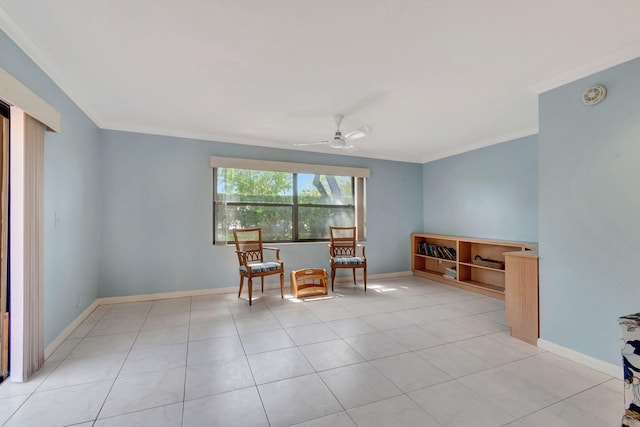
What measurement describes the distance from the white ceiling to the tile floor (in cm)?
234

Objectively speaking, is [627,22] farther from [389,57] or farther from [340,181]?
[340,181]

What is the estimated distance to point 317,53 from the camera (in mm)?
2055

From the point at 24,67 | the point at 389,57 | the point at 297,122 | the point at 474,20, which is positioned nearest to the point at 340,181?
the point at 297,122

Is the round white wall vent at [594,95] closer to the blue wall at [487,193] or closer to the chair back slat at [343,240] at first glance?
the blue wall at [487,193]

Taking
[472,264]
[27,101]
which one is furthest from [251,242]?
[472,264]

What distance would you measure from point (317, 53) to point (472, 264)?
3915 millimetres

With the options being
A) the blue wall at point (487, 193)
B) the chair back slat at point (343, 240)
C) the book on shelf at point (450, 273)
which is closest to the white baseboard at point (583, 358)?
the blue wall at point (487, 193)

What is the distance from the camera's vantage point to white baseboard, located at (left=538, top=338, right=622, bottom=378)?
6.68 feet

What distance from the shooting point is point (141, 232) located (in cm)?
379

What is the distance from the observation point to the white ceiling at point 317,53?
164cm

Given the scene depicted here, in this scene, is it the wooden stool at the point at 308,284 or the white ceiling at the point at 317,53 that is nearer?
the white ceiling at the point at 317,53

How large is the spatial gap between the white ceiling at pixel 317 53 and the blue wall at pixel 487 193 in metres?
0.85

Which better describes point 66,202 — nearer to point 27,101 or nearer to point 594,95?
point 27,101

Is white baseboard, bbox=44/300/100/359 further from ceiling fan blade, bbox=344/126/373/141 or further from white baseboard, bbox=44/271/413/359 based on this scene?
ceiling fan blade, bbox=344/126/373/141
